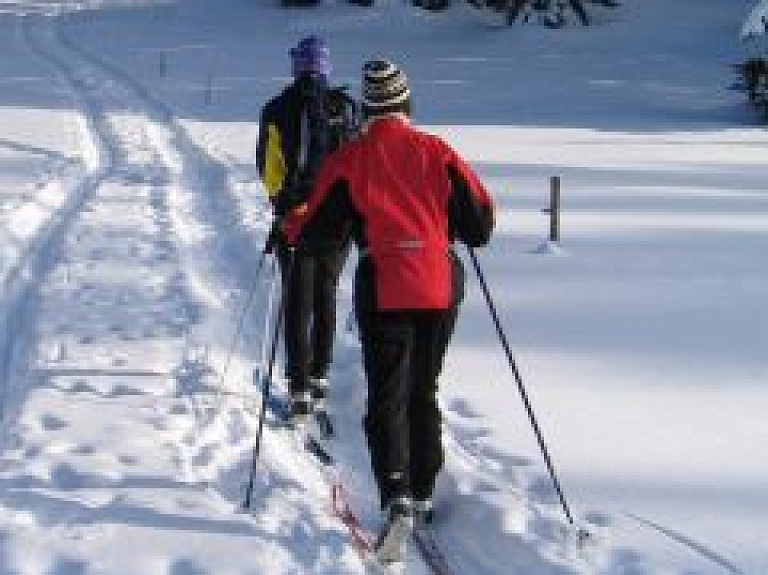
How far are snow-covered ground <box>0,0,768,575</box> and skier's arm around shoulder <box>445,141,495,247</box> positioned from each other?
59.4 inches

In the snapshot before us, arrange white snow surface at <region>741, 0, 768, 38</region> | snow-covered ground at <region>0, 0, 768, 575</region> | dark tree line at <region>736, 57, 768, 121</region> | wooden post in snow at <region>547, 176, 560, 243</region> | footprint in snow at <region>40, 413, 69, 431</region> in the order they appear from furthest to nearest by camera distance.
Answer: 1. dark tree line at <region>736, 57, 768, 121</region>
2. white snow surface at <region>741, 0, 768, 38</region>
3. wooden post in snow at <region>547, 176, 560, 243</region>
4. footprint in snow at <region>40, 413, 69, 431</region>
5. snow-covered ground at <region>0, 0, 768, 575</region>

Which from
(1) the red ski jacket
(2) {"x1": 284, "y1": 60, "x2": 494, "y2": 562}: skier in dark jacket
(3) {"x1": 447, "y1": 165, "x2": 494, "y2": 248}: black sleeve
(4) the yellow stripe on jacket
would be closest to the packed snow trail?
(2) {"x1": 284, "y1": 60, "x2": 494, "y2": 562}: skier in dark jacket

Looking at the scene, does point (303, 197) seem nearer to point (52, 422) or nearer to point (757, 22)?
point (52, 422)

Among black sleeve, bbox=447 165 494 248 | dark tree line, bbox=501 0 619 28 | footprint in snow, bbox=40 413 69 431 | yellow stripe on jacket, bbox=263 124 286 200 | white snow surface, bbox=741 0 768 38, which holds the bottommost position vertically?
dark tree line, bbox=501 0 619 28

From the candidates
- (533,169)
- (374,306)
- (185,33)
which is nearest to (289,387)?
(374,306)

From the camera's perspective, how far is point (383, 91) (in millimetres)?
6102

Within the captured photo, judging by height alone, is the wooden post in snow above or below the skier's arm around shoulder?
below

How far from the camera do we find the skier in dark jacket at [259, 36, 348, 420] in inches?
309

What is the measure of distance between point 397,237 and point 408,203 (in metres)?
0.16

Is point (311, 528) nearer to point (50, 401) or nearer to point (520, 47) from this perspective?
point (50, 401)

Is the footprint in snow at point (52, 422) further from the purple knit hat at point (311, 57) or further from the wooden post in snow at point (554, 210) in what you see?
the wooden post in snow at point (554, 210)

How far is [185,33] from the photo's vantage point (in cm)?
4650

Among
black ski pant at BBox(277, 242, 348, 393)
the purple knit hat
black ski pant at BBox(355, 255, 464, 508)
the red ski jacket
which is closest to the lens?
the red ski jacket

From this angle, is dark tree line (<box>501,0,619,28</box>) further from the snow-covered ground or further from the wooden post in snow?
the wooden post in snow
